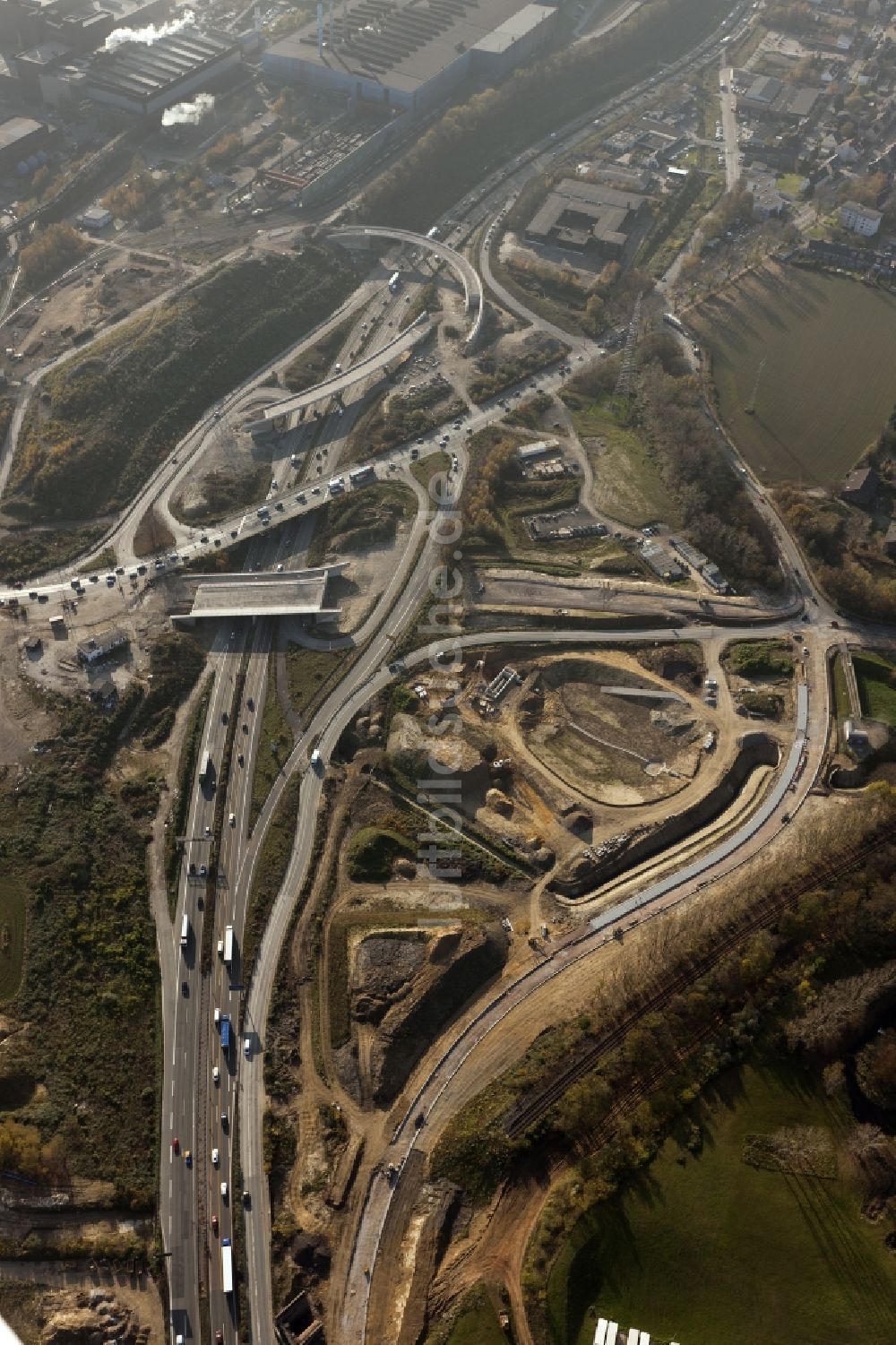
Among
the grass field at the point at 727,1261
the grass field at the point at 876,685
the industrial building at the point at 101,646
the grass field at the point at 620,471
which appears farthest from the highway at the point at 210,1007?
the grass field at the point at 876,685

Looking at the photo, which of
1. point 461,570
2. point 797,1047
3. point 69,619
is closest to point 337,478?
point 461,570

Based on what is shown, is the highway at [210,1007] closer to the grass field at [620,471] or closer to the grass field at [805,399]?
the grass field at [620,471]

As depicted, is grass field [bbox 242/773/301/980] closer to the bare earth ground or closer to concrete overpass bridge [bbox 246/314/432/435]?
the bare earth ground

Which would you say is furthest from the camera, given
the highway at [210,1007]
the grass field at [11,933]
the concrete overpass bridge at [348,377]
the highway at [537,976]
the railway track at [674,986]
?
the concrete overpass bridge at [348,377]

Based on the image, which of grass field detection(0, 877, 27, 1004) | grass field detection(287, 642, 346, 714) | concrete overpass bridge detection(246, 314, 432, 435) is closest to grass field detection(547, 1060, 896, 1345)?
grass field detection(0, 877, 27, 1004)

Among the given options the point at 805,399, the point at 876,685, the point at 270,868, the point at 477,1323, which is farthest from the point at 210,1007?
the point at 805,399

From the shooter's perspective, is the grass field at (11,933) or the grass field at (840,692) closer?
the grass field at (11,933)

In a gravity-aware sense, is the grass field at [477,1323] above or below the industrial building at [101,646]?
below
